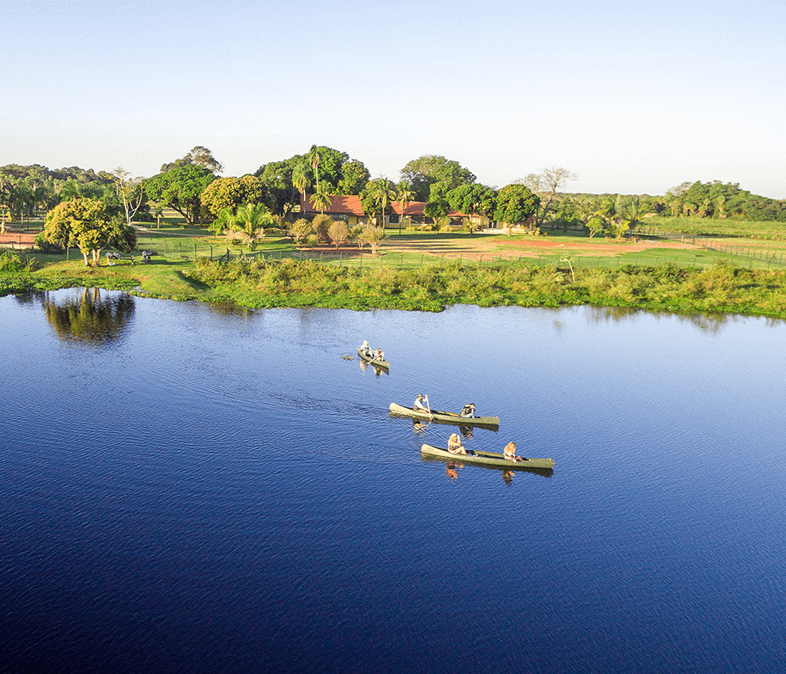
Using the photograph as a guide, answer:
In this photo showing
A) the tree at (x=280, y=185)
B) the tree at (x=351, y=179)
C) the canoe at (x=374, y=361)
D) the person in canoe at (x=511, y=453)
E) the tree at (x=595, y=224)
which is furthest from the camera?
the tree at (x=351, y=179)

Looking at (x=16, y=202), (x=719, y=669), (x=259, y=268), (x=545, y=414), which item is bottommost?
(x=719, y=669)

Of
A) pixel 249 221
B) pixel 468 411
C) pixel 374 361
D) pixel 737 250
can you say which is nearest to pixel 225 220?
pixel 249 221

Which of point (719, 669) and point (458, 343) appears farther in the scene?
point (458, 343)

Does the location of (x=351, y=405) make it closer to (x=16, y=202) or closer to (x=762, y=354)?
(x=762, y=354)

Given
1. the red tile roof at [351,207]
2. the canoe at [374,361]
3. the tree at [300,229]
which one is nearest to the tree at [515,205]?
the red tile roof at [351,207]

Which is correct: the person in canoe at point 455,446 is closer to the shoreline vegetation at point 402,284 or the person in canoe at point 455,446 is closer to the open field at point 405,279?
the shoreline vegetation at point 402,284

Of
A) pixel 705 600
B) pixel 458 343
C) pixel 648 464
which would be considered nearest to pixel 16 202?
pixel 458 343

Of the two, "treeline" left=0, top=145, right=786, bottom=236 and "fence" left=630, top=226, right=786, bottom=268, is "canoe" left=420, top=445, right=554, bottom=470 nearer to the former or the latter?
"treeline" left=0, top=145, right=786, bottom=236
